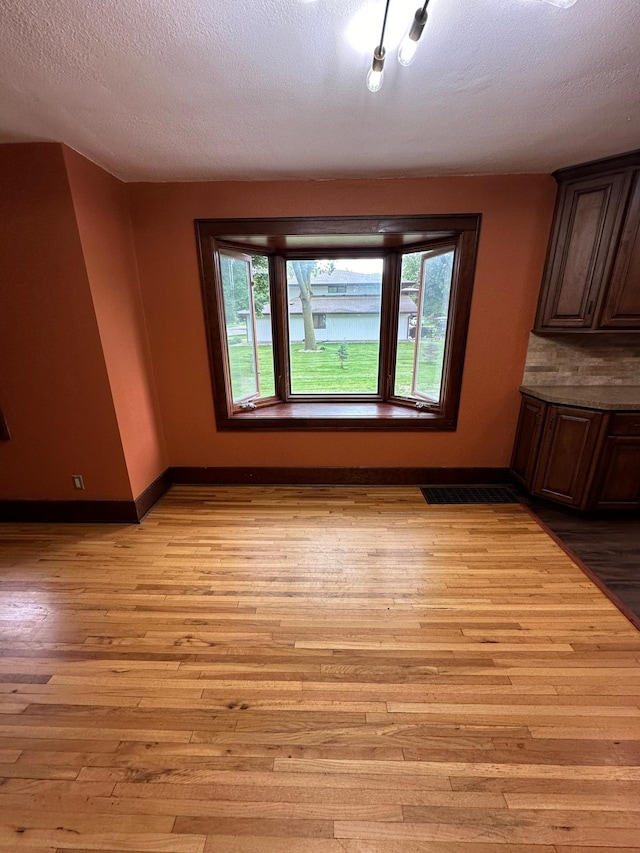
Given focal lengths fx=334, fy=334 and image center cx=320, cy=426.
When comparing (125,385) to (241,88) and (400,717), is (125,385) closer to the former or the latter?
(241,88)

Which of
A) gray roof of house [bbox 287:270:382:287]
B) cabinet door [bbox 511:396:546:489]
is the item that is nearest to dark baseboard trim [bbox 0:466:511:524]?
cabinet door [bbox 511:396:546:489]

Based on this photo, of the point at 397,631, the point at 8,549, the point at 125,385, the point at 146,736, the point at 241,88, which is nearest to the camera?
the point at 146,736

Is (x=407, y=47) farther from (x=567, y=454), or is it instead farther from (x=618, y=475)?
(x=618, y=475)

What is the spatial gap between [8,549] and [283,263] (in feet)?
9.76

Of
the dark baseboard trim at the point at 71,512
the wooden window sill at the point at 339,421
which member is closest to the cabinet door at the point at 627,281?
the wooden window sill at the point at 339,421

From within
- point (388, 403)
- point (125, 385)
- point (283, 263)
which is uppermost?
point (283, 263)

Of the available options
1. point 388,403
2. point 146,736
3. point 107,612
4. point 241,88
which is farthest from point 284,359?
point 146,736

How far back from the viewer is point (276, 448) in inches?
117

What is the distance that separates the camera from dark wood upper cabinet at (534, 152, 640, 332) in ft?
6.82

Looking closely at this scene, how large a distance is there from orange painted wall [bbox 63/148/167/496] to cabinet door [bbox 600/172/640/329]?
3.30 metres

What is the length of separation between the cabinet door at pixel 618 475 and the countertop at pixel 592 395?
227mm

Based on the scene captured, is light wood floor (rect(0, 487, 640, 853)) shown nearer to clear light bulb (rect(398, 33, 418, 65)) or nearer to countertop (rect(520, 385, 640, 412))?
countertop (rect(520, 385, 640, 412))

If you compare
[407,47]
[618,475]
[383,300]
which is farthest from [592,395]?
[407,47]

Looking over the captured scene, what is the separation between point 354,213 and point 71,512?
3.01 meters
